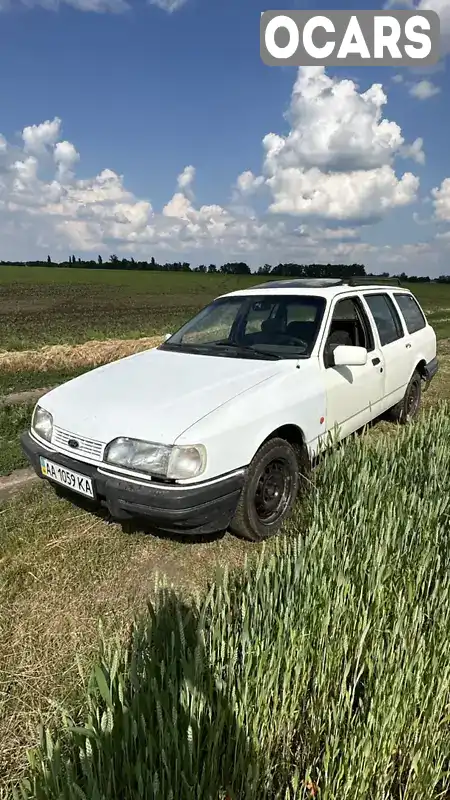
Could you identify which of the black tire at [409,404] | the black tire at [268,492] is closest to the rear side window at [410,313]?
the black tire at [409,404]

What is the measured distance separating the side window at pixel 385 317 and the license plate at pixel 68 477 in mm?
3392

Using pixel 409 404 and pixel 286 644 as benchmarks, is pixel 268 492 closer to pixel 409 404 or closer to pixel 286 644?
pixel 286 644

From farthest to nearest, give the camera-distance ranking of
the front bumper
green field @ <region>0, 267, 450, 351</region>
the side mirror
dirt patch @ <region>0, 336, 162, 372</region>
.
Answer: green field @ <region>0, 267, 450, 351</region> < dirt patch @ <region>0, 336, 162, 372</region> < the side mirror < the front bumper

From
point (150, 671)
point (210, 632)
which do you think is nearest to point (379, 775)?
point (210, 632)

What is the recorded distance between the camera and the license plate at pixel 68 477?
9.81ft

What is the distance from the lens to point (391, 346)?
5.27 m

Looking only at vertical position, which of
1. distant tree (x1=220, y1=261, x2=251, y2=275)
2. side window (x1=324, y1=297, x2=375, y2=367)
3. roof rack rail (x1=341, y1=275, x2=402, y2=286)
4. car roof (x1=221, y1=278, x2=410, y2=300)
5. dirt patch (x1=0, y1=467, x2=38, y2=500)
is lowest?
dirt patch (x1=0, y1=467, x2=38, y2=500)

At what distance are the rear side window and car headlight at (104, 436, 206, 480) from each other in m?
A: 4.01

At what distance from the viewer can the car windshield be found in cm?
401

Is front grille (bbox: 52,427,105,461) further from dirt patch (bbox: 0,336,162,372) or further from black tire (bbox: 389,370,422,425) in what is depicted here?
dirt patch (bbox: 0,336,162,372)

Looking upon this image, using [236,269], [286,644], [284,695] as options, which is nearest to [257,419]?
[286,644]

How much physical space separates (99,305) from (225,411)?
3318cm

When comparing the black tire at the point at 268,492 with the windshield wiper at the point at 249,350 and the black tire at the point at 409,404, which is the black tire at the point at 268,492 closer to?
the windshield wiper at the point at 249,350

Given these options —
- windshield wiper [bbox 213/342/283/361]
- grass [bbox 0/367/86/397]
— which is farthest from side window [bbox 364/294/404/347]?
grass [bbox 0/367/86/397]
